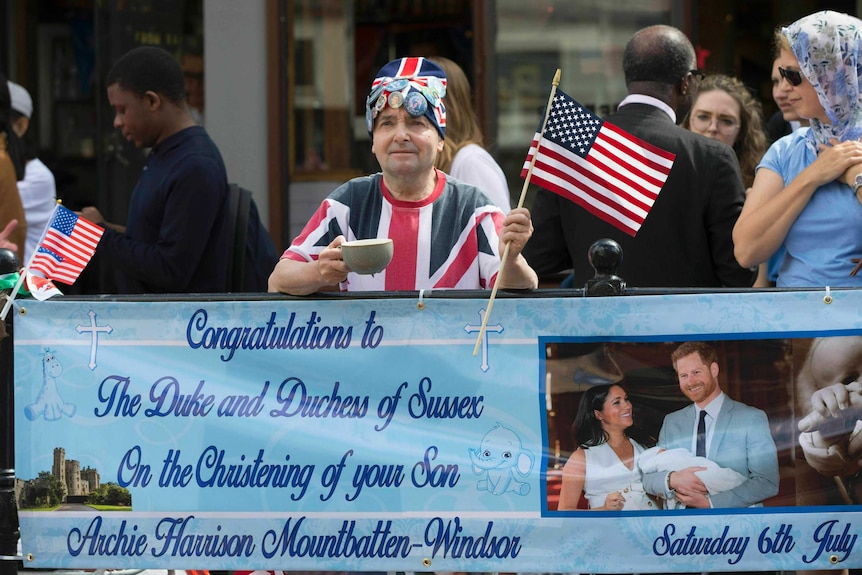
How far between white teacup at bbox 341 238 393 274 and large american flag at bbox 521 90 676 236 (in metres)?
0.55

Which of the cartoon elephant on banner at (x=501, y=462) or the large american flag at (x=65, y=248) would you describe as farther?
the large american flag at (x=65, y=248)

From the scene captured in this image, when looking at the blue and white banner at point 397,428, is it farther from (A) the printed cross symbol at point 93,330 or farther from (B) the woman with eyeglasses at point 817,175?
(B) the woman with eyeglasses at point 817,175

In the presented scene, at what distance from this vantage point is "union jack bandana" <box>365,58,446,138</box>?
4.20 meters

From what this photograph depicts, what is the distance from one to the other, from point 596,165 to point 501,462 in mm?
976

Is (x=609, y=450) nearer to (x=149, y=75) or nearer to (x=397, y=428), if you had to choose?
(x=397, y=428)

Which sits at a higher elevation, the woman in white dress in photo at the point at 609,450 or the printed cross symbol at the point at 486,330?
the printed cross symbol at the point at 486,330

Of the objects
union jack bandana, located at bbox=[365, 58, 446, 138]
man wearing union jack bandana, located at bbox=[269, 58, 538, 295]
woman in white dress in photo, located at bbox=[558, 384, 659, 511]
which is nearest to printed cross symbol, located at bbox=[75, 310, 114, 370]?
man wearing union jack bandana, located at bbox=[269, 58, 538, 295]

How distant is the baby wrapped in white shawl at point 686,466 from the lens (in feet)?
13.1

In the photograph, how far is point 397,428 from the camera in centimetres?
407

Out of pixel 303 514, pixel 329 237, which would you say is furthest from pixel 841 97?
pixel 303 514

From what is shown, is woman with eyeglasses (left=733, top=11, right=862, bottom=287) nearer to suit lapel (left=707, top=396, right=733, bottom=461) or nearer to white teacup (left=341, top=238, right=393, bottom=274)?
suit lapel (left=707, top=396, right=733, bottom=461)

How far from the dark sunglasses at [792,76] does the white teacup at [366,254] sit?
64.3 inches

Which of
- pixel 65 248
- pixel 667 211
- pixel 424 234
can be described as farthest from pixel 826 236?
pixel 65 248

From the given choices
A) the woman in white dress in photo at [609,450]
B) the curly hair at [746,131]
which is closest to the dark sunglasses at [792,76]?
the woman in white dress in photo at [609,450]
